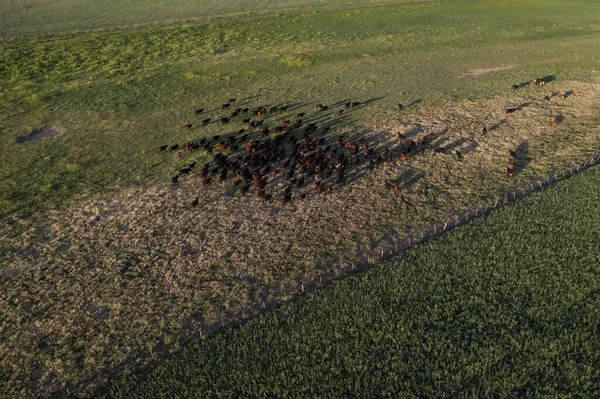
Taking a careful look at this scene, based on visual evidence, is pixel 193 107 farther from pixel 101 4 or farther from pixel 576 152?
pixel 101 4

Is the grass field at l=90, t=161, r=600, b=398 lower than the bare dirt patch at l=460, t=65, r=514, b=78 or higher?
lower

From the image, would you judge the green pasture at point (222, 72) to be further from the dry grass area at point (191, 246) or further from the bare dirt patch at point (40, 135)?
the dry grass area at point (191, 246)

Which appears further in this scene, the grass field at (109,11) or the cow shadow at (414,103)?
the grass field at (109,11)

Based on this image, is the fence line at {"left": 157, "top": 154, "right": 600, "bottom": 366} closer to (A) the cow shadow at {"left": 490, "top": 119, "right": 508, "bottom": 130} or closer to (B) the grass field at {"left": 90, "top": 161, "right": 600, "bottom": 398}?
(B) the grass field at {"left": 90, "top": 161, "right": 600, "bottom": 398}

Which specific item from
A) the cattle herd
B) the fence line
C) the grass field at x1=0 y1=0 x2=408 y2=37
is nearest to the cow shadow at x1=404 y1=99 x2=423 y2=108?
the cattle herd

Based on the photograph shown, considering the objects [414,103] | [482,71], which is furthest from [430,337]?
[482,71]

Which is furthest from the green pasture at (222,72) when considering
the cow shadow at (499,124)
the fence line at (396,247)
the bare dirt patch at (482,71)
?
the fence line at (396,247)

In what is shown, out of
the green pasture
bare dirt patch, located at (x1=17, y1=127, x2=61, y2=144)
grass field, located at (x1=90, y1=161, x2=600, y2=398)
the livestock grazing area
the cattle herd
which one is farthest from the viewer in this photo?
bare dirt patch, located at (x1=17, y1=127, x2=61, y2=144)
